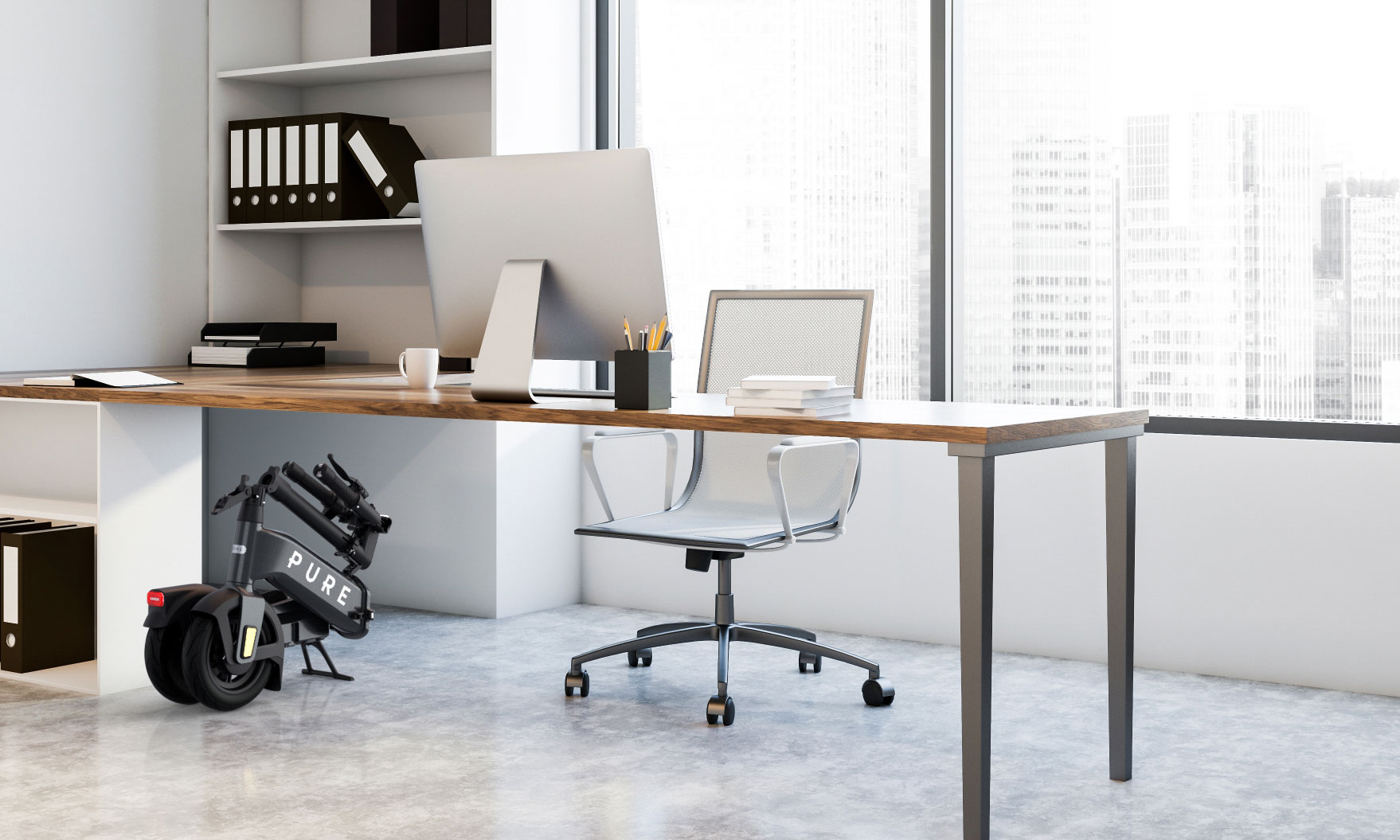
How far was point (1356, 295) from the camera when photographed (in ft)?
11.9

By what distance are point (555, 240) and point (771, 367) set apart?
92 cm

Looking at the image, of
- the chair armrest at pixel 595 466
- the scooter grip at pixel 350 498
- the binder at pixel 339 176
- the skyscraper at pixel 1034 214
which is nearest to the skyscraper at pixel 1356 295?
the skyscraper at pixel 1034 214

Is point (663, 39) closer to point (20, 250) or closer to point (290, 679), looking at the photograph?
point (20, 250)

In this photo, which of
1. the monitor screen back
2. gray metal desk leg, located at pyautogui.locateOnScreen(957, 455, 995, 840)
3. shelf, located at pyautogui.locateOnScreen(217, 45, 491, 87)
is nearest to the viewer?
gray metal desk leg, located at pyautogui.locateOnScreen(957, 455, 995, 840)

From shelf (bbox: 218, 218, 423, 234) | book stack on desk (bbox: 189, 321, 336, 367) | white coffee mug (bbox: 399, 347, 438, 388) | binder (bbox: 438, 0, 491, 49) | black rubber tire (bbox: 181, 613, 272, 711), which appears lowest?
black rubber tire (bbox: 181, 613, 272, 711)

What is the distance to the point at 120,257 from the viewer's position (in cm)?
455

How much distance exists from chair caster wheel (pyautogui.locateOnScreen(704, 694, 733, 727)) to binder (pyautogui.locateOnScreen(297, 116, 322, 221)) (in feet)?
7.31

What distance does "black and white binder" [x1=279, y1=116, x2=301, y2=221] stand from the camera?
182 inches

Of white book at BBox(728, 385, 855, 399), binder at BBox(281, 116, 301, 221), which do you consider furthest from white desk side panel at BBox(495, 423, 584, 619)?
white book at BBox(728, 385, 855, 399)

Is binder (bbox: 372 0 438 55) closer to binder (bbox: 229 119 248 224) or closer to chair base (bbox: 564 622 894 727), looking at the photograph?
binder (bbox: 229 119 248 224)

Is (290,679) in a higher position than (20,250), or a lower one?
lower

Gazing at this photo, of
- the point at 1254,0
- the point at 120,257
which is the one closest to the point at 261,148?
the point at 120,257

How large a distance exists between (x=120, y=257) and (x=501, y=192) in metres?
2.18

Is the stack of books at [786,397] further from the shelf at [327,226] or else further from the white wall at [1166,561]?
the shelf at [327,226]
